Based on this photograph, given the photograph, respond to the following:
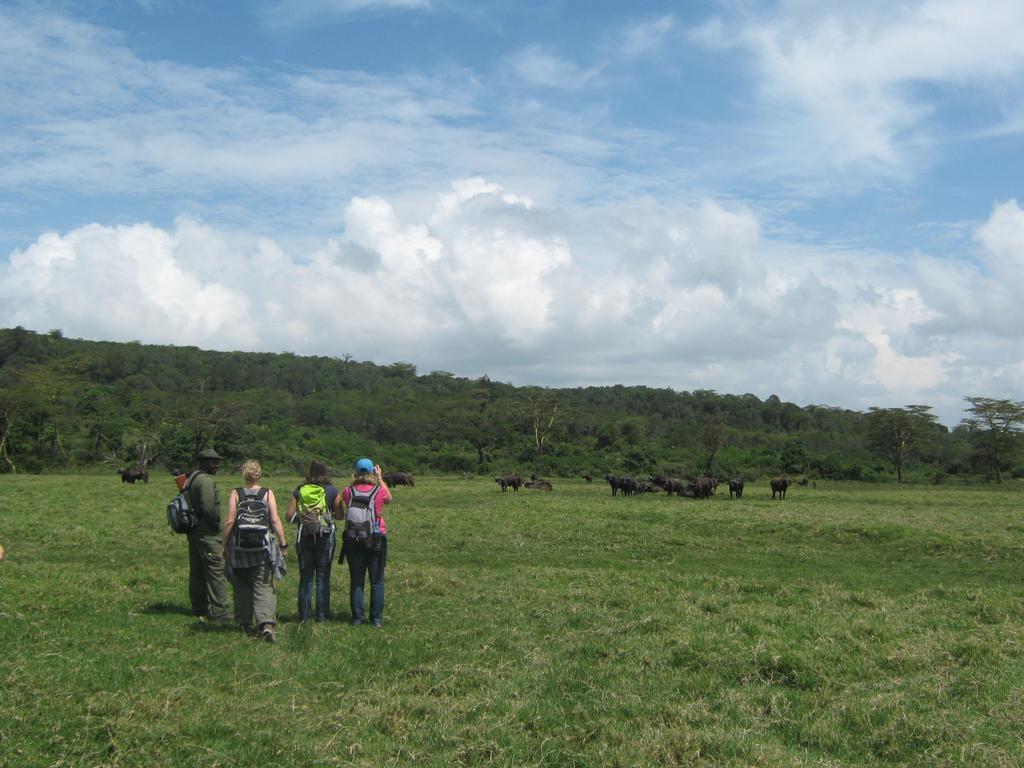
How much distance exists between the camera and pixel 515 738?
244 inches

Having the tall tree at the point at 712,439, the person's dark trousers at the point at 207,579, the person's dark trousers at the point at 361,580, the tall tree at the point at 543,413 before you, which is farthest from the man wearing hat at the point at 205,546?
the tall tree at the point at 543,413

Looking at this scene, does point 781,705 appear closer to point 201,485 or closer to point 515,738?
point 515,738

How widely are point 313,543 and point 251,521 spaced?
97 centimetres

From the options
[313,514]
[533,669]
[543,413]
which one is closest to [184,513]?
[313,514]

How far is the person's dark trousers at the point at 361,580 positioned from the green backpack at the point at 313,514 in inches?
15.4

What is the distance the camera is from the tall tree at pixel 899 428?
6769 cm

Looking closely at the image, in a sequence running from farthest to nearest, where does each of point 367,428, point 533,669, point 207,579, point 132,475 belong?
point 367,428, point 132,475, point 207,579, point 533,669

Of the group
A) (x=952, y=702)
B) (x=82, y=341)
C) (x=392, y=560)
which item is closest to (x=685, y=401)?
(x=82, y=341)

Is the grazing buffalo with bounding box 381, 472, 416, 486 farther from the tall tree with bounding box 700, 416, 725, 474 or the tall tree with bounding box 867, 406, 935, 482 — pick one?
the tall tree with bounding box 867, 406, 935, 482

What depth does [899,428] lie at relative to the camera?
222ft

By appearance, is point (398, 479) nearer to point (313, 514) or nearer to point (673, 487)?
point (673, 487)

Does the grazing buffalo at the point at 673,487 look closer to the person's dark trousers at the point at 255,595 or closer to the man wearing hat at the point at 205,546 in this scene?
the man wearing hat at the point at 205,546

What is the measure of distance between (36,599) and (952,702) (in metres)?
10.1

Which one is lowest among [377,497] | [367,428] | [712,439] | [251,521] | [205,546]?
[205,546]
